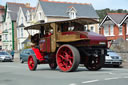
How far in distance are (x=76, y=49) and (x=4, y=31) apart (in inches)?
2476

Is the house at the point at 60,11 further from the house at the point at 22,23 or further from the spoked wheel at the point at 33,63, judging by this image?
the spoked wheel at the point at 33,63

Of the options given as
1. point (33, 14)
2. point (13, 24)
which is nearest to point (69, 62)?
point (33, 14)

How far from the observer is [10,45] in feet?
244

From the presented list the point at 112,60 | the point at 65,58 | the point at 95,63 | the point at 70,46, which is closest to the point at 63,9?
the point at 112,60

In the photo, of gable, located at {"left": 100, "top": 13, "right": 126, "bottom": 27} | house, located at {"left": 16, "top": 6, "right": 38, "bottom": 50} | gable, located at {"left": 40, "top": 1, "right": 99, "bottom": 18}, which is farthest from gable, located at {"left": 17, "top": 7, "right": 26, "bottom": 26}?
gable, located at {"left": 100, "top": 13, "right": 126, "bottom": 27}

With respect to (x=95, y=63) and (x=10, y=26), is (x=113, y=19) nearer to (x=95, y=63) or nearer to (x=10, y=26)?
(x=10, y=26)

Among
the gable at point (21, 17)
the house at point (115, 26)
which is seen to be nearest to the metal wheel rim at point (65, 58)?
the house at point (115, 26)

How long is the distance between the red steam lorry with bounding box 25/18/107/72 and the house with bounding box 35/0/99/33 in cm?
4087

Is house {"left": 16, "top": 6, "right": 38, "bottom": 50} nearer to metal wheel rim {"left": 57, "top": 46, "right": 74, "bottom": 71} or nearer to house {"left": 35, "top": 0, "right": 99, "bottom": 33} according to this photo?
house {"left": 35, "top": 0, "right": 99, "bottom": 33}

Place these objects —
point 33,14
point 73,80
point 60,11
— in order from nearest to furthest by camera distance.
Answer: point 73,80, point 60,11, point 33,14

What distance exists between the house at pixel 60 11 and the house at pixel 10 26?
1222cm

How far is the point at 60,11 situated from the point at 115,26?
11.5m

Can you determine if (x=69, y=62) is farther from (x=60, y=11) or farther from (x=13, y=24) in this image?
(x=13, y=24)

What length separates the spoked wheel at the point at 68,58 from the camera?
1423cm
